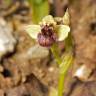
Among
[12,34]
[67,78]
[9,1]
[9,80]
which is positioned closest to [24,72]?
[9,80]

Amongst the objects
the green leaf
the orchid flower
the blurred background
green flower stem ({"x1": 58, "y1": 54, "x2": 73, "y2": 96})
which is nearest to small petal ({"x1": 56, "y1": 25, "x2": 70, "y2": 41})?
the orchid flower

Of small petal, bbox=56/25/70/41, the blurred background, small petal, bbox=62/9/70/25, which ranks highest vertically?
small petal, bbox=62/9/70/25

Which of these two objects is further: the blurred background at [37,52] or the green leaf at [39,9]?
the green leaf at [39,9]

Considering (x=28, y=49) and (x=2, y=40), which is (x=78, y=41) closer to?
(x=28, y=49)

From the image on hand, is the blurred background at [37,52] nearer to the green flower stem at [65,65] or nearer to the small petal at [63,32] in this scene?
the green flower stem at [65,65]

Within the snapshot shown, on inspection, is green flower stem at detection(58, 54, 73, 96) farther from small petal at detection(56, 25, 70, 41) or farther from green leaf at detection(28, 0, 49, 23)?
green leaf at detection(28, 0, 49, 23)

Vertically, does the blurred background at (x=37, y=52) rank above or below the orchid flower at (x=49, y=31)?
below

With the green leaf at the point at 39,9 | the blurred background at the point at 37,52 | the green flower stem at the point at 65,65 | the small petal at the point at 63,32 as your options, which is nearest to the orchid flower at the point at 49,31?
the small petal at the point at 63,32
